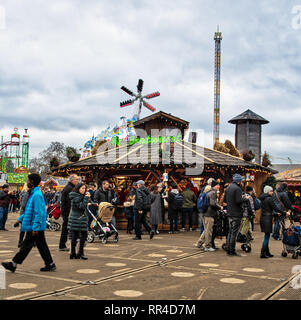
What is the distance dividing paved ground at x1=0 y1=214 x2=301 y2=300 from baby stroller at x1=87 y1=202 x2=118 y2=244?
880 mm

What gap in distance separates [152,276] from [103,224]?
454 centimetres

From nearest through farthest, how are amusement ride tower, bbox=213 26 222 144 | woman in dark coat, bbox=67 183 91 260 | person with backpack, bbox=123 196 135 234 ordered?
woman in dark coat, bbox=67 183 91 260 < person with backpack, bbox=123 196 135 234 < amusement ride tower, bbox=213 26 222 144

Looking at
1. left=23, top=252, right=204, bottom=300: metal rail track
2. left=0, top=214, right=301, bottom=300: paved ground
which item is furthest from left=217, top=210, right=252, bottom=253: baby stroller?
left=23, top=252, right=204, bottom=300: metal rail track

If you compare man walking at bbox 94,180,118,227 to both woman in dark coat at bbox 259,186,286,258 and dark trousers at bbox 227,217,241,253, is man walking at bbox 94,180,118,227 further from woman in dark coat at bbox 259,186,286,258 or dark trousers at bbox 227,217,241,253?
woman in dark coat at bbox 259,186,286,258

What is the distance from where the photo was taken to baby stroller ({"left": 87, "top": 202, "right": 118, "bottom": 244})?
9734mm

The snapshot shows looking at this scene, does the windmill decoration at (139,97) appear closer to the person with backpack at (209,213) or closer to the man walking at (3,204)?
the man walking at (3,204)

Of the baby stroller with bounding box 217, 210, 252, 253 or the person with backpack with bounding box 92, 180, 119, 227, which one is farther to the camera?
the person with backpack with bounding box 92, 180, 119, 227

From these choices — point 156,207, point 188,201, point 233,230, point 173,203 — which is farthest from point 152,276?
point 188,201

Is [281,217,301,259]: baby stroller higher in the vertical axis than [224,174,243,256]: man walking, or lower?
lower

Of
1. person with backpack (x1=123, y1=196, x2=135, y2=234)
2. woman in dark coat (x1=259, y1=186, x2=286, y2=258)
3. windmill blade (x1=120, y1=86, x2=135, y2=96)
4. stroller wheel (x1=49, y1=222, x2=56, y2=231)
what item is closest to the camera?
woman in dark coat (x1=259, y1=186, x2=286, y2=258)

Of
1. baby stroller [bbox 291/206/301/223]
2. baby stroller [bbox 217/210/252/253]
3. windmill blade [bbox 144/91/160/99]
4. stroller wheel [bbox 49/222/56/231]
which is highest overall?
windmill blade [bbox 144/91/160/99]

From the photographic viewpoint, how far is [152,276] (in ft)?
19.5

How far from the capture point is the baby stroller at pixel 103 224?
973 cm
